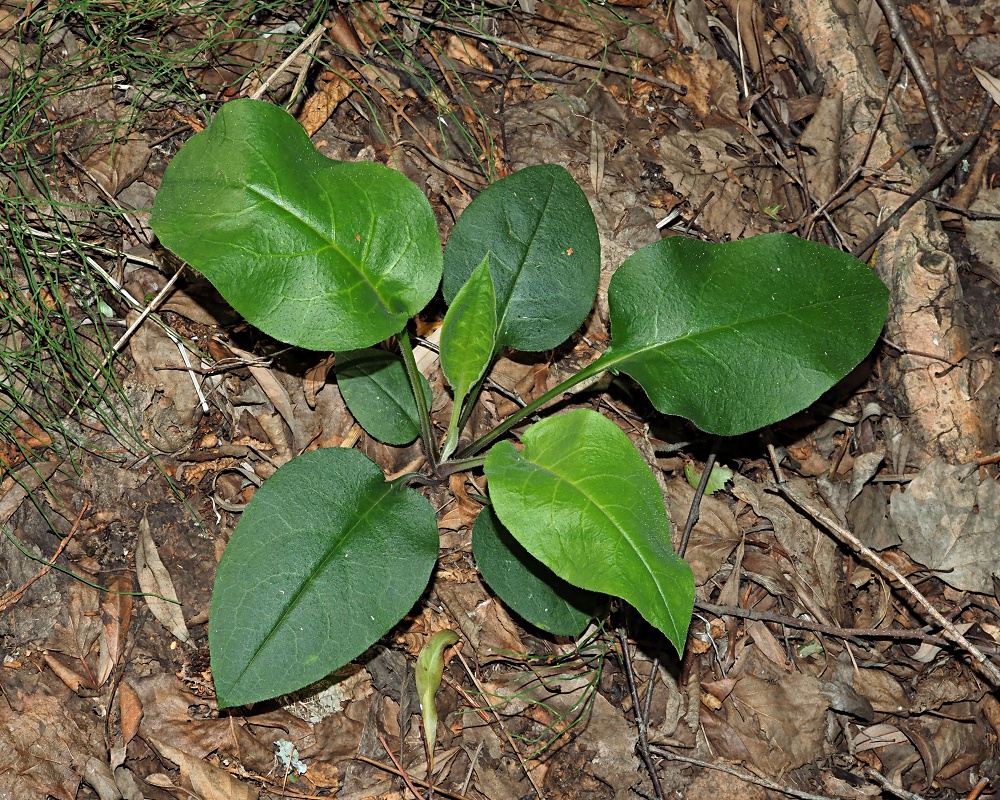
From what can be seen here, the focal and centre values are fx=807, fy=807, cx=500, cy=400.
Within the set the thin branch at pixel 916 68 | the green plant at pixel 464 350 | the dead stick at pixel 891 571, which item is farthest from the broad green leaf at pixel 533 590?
the thin branch at pixel 916 68

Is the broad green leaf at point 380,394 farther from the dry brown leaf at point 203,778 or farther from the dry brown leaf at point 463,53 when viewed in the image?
the dry brown leaf at point 463,53

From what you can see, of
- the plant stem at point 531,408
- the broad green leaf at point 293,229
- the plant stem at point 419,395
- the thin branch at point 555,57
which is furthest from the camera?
the thin branch at point 555,57

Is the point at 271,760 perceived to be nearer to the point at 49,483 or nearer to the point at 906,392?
the point at 49,483

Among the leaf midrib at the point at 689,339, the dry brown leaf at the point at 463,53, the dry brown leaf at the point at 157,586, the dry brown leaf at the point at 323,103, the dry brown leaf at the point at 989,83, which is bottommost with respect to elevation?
the dry brown leaf at the point at 157,586

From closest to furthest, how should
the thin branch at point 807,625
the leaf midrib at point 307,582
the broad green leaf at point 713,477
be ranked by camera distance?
the leaf midrib at point 307,582
the thin branch at point 807,625
the broad green leaf at point 713,477

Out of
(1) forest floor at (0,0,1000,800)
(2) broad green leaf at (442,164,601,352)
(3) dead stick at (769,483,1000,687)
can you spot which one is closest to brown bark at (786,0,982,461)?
(1) forest floor at (0,0,1000,800)

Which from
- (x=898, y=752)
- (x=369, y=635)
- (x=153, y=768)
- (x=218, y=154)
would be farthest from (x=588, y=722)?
(x=218, y=154)

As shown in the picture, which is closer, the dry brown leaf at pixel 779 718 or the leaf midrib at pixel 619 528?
the leaf midrib at pixel 619 528
